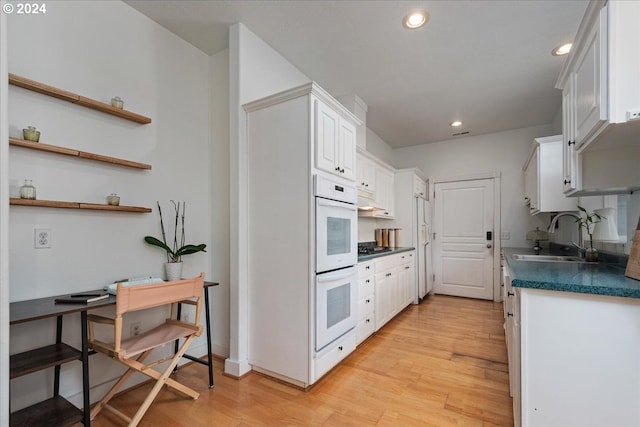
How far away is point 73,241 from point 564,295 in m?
2.71

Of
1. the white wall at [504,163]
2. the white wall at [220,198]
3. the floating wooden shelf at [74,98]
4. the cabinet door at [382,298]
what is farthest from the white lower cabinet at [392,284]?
the floating wooden shelf at [74,98]

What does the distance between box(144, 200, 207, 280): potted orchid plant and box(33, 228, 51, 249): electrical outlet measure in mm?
538

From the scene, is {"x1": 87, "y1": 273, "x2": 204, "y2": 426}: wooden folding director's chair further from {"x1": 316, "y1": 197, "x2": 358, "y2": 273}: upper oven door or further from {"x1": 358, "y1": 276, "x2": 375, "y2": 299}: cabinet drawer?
{"x1": 358, "y1": 276, "x2": 375, "y2": 299}: cabinet drawer

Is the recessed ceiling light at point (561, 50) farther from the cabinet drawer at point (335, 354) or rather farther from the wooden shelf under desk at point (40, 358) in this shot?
the wooden shelf under desk at point (40, 358)

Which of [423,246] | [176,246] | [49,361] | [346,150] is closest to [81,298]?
[49,361]

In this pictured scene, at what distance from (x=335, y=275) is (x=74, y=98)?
6.84 feet

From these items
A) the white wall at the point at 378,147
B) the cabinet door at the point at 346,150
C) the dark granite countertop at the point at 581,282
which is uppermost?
the white wall at the point at 378,147

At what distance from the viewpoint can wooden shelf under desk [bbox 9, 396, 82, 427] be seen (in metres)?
1.44

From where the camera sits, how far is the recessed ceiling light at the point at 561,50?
2.63 meters

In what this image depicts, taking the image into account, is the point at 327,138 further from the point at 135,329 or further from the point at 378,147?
the point at 378,147

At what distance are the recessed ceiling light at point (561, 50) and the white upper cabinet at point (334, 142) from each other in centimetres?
195

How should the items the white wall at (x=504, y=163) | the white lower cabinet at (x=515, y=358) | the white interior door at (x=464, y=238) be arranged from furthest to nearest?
the white interior door at (x=464, y=238) → the white wall at (x=504, y=163) → the white lower cabinet at (x=515, y=358)

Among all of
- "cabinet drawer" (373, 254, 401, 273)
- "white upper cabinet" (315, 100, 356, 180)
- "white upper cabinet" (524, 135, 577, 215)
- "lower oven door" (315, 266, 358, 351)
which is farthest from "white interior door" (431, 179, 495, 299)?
"white upper cabinet" (315, 100, 356, 180)

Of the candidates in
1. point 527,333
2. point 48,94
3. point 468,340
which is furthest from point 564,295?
point 48,94
